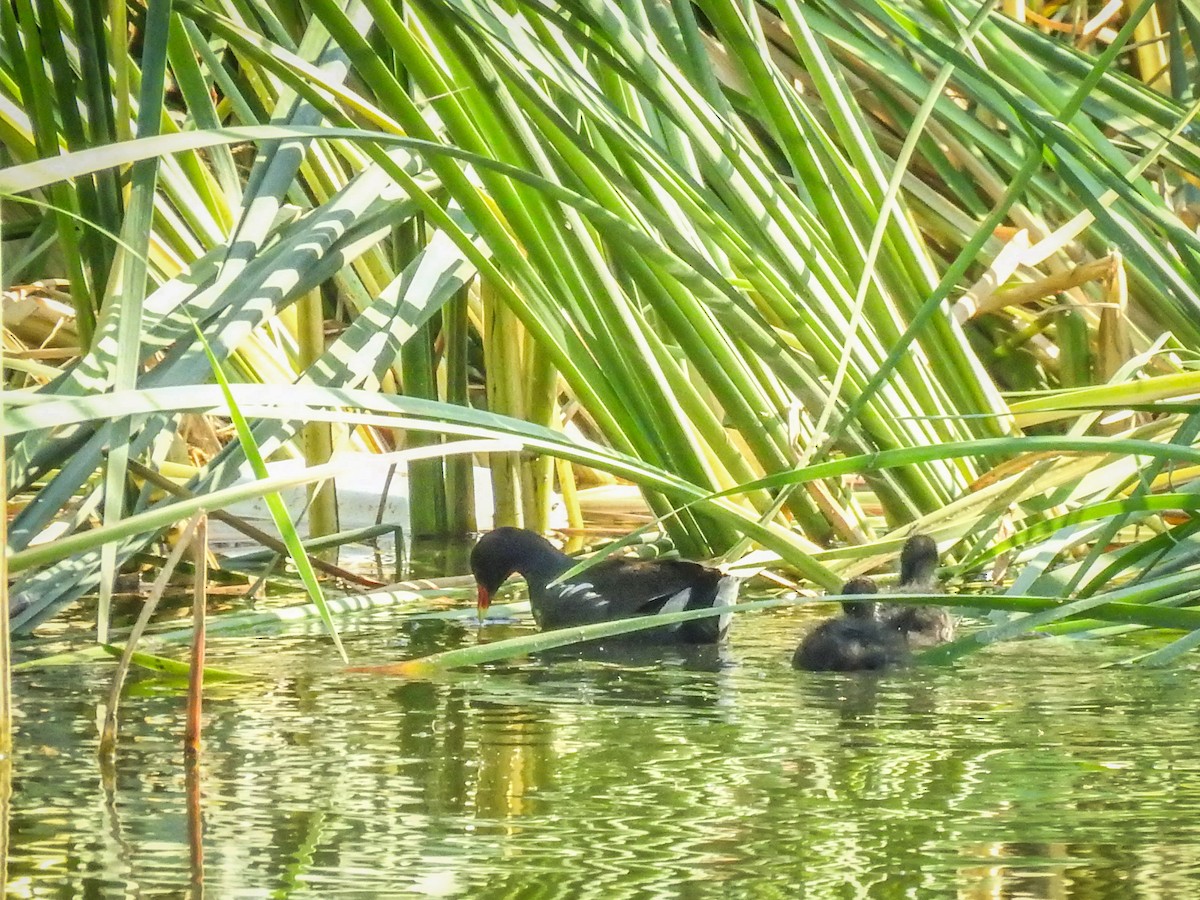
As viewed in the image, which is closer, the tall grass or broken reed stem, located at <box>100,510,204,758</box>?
broken reed stem, located at <box>100,510,204,758</box>

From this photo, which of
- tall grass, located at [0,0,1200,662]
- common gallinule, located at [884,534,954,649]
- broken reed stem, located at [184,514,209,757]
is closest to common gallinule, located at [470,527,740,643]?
tall grass, located at [0,0,1200,662]

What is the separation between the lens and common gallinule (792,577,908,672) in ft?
10.2

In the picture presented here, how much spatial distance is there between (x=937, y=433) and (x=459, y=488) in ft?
Result: 4.93

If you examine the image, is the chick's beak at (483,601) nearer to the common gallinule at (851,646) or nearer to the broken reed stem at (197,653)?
the common gallinule at (851,646)

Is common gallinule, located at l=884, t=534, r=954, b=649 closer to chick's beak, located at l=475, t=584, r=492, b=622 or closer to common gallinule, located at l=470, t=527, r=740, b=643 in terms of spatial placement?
common gallinule, located at l=470, t=527, r=740, b=643

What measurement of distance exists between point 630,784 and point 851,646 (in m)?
0.98

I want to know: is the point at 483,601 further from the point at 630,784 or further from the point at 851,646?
the point at 630,784

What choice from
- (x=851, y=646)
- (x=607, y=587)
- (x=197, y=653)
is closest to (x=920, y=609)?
(x=851, y=646)

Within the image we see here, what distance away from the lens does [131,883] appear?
1772 millimetres

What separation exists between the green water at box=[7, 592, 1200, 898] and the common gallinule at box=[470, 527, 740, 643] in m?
0.31

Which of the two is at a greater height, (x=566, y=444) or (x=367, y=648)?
(x=566, y=444)

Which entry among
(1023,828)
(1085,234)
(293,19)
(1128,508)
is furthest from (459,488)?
(1023,828)

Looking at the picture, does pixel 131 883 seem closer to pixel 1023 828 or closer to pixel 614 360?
pixel 1023 828

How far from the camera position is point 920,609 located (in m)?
3.51
